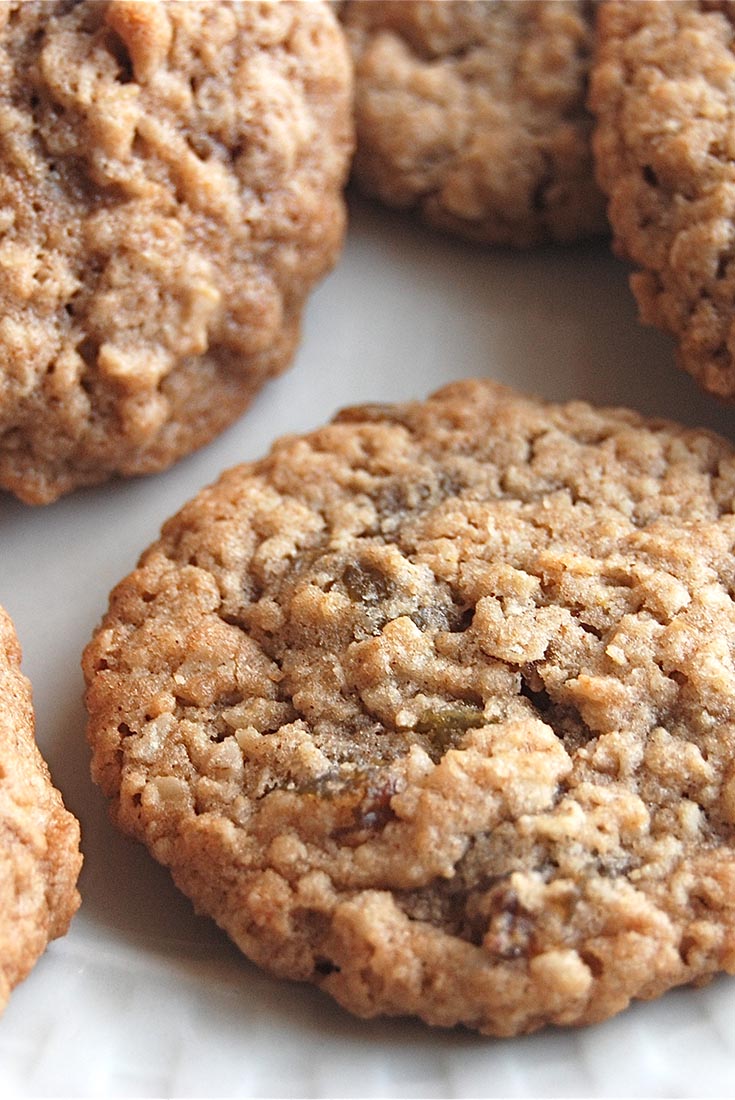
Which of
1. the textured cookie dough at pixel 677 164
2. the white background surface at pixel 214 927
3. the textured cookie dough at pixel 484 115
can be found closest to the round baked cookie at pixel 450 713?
the white background surface at pixel 214 927

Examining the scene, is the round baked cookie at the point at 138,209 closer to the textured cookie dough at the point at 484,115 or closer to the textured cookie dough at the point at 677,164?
the textured cookie dough at the point at 484,115

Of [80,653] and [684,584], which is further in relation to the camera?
[80,653]

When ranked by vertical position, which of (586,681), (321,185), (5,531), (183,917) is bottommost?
(183,917)

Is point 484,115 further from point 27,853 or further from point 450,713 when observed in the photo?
point 27,853

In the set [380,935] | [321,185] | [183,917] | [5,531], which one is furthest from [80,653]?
[321,185]

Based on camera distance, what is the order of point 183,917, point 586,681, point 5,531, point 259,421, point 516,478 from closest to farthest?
point 586,681 < point 183,917 < point 516,478 < point 5,531 < point 259,421

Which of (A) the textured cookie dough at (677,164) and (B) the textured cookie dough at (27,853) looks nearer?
(B) the textured cookie dough at (27,853)

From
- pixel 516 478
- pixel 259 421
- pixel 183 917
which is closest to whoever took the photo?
pixel 183 917

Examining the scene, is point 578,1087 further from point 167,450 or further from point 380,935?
point 167,450
